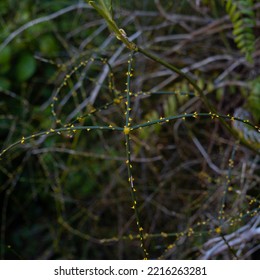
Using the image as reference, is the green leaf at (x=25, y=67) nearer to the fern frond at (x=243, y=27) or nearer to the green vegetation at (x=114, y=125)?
the green vegetation at (x=114, y=125)

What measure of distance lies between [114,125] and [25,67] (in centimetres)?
48

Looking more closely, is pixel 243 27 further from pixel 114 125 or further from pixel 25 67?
pixel 25 67

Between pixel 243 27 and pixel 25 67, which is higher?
pixel 25 67

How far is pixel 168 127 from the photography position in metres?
1.66

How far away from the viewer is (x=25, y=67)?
176 centimetres

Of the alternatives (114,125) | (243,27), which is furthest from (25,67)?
(243,27)

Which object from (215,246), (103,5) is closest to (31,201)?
(215,246)

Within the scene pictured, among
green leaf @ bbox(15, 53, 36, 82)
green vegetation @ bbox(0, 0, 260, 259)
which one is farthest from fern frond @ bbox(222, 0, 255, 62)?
green leaf @ bbox(15, 53, 36, 82)

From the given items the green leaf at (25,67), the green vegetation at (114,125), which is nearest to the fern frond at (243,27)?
the green vegetation at (114,125)

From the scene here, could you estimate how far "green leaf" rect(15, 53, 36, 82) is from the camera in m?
1.75

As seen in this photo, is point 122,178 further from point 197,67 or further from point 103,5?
point 103,5

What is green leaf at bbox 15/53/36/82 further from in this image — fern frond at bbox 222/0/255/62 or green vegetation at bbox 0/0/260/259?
fern frond at bbox 222/0/255/62

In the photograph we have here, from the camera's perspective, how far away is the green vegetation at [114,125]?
59.3 inches
